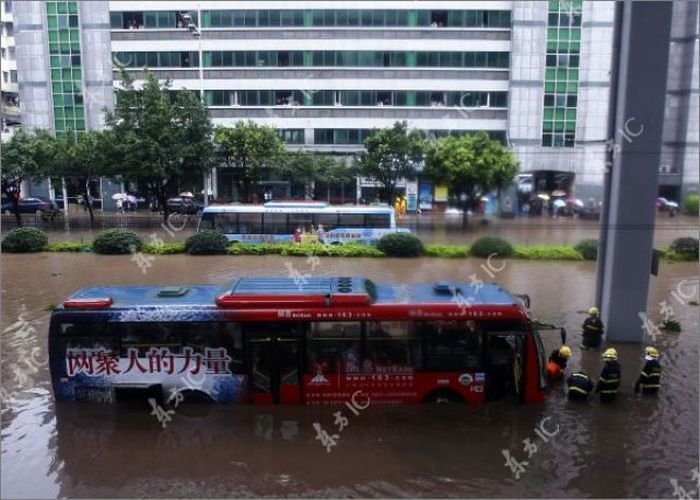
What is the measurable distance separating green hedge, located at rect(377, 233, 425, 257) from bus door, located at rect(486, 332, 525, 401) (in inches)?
414

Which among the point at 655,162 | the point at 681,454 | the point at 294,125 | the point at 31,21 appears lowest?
the point at 681,454

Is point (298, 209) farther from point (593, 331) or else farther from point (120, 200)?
point (593, 331)

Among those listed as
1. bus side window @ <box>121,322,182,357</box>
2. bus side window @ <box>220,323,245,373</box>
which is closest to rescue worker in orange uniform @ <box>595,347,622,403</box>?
bus side window @ <box>220,323,245,373</box>

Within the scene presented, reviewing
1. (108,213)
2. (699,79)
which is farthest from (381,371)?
(108,213)

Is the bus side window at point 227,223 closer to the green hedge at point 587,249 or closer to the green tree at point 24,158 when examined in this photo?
the green tree at point 24,158

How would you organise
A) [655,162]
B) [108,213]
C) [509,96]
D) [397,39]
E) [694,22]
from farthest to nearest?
[397,39], [509,96], [108,213], [694,22], [655,162]

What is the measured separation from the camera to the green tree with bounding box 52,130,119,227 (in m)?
17.3

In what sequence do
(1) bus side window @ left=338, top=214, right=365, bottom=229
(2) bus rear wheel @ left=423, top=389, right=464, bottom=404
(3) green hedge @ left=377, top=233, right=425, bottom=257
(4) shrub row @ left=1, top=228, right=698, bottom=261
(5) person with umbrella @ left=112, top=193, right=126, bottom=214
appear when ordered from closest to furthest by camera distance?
(2) bus rear wheel @ left=423, top=389, right=464, bottom=404 < (4) shrub row @ left=1, top=228, right=698, bottom=261 < (3) green hedge @ left=377, top=233, right=425, bottom=257 < (1) bus side window @ left=338, top=214, right=365, bottom=229 < (5) person with umbrella @ left=112, top=193, right=126, bottom=214

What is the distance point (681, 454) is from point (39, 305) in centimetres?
1173

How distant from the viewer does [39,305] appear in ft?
40.9

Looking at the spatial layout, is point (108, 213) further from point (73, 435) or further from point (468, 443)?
Answer: point (468, 443)

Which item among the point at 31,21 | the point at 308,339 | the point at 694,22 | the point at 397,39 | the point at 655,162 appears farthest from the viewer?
the point at 397,39

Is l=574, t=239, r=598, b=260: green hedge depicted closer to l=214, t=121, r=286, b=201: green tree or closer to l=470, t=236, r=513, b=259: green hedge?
l=470, t=236, r=513, b=259: green hedge

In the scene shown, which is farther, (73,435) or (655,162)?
(655,162)
